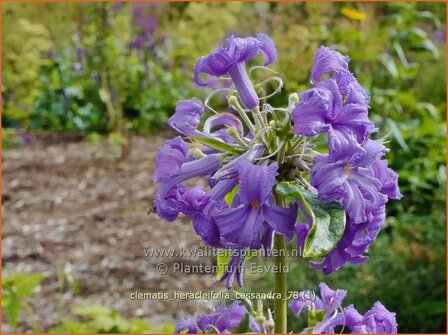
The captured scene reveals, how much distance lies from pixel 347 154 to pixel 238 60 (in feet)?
0.81

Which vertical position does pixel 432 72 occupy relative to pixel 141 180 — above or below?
above

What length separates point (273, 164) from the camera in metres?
1.03

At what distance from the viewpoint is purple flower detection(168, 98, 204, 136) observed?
1.16 meters

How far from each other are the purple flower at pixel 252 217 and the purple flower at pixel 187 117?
0.57 feet

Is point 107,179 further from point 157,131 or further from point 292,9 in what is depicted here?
point 292,9

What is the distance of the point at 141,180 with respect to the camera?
5238 mm

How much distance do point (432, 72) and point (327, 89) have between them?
5.12 meters

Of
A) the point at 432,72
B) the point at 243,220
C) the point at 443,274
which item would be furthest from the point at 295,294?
the point at 432,72

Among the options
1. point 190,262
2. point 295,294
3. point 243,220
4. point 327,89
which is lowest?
point 190,262

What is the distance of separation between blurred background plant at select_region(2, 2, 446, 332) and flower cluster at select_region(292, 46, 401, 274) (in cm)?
217

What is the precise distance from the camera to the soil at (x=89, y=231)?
3.80 m

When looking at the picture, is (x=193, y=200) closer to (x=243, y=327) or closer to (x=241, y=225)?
(x=241, y=225)

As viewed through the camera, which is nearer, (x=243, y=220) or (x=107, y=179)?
(x=243, y=220)

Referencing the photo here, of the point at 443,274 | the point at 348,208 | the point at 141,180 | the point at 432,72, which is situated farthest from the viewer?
the point at 432,72
